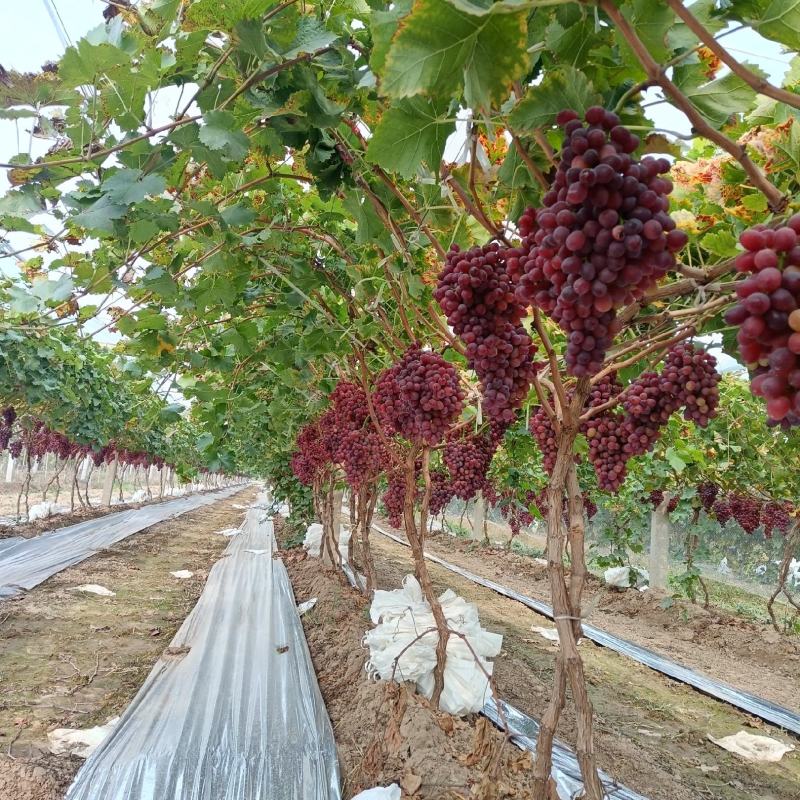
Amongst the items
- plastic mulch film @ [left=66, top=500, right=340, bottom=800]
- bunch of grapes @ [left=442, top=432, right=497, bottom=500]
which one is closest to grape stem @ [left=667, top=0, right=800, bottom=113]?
bunch of grapes @ [left=442, top=432, right=497, bottom=500]

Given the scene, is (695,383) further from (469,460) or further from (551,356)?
(469,460)

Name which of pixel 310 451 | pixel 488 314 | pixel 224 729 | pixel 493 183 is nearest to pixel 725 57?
pixel 488 314

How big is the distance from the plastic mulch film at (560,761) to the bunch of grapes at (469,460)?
1.53m

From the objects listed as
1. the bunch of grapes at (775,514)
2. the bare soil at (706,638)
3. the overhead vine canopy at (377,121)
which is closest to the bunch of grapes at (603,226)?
the overhead vine canopy at (377,121)

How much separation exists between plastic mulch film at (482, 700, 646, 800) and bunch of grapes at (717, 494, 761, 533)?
670 centimetres

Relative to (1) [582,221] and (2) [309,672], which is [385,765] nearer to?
(2) [309,672]

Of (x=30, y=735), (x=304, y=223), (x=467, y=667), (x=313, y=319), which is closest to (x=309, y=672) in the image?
(x=467, y=667)

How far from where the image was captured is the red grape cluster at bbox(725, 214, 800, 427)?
2.28 ft

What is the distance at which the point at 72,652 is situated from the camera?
6.52m

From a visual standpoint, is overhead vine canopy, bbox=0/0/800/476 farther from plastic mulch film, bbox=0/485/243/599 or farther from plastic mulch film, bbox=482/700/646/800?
plastic mulch film, bbox=0/485/243/599

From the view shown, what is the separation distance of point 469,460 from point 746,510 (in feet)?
25.2

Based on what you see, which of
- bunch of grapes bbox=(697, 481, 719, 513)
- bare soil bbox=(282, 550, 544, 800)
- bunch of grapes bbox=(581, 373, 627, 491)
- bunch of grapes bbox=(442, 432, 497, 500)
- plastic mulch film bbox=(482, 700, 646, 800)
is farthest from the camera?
bunch of grapes bbox=(697, 481, 719, 513)

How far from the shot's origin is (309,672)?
561cm

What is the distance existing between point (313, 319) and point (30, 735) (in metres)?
4.03
